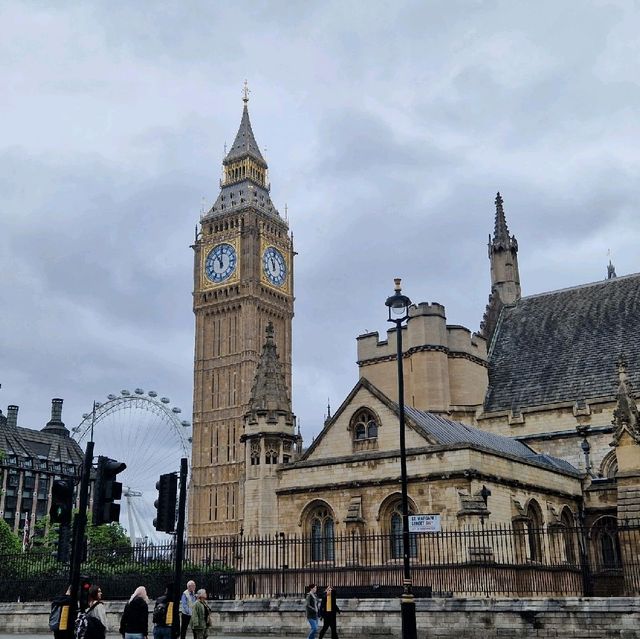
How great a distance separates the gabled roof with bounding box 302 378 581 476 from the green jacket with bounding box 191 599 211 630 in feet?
41.2

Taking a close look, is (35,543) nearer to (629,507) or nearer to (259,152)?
(629,507)

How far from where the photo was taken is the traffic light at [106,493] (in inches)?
553

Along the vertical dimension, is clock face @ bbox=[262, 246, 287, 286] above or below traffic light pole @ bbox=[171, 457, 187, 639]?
above

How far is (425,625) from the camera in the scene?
2119 centimetres

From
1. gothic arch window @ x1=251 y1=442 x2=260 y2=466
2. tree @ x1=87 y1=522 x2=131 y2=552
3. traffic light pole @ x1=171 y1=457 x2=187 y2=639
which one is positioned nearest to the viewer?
traffic light pole @ x1=171 y1=457 x2=187 y2=639

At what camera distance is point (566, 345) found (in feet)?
142

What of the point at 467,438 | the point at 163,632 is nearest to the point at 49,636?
the point at 163,632

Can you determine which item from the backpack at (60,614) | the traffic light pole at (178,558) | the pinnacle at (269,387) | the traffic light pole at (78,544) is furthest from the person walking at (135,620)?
the pinnacle at (269,387)

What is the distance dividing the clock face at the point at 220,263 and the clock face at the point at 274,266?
13.1 feet

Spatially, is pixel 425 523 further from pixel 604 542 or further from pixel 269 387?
pixel 604 542

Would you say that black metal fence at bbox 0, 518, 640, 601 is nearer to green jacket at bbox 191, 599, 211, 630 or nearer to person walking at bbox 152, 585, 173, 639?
green jacket at bbox 191, 599, 211, 630

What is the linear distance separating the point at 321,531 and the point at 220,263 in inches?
3100

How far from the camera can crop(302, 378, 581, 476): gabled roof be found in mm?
29656

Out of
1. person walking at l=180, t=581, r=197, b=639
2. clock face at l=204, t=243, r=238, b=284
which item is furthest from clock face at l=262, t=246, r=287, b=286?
person walking at l=180, t=581, r=197, b=639
